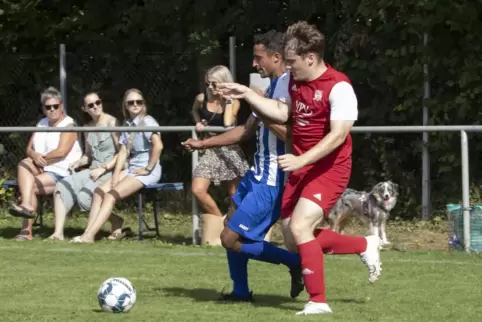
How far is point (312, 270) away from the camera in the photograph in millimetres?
7594

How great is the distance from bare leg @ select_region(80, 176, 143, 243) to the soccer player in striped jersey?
4165mm

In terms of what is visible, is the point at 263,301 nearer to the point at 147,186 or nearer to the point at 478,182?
the point at 147,186

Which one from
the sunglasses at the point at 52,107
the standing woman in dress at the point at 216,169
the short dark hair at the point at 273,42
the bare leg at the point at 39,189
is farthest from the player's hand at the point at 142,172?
the short dark hair at the point at 273,42

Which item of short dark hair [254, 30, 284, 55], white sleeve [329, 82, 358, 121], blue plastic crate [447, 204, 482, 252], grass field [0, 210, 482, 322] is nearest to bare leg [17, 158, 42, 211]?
grass field [0, 210, 482, 322]

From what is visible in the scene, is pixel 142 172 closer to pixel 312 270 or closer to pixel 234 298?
pixel 234 298

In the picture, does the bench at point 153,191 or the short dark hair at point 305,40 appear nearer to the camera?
the short dark hair at point 305,40

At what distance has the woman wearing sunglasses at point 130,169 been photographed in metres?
12.4

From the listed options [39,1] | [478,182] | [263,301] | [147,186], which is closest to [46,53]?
[39,1]

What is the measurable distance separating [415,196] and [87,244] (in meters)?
4.05

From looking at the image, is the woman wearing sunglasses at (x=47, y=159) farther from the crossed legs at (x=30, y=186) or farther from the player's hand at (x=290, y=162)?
the player's hand at (x=290, y=162)

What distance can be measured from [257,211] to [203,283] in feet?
5.05

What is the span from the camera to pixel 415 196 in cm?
1404

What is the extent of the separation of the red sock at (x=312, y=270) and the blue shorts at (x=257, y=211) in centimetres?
58

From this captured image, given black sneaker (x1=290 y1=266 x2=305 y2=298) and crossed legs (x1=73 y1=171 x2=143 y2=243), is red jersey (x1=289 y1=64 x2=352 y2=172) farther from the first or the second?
crossed legs (x1=73 y1=171 x2=143 y2=243)
